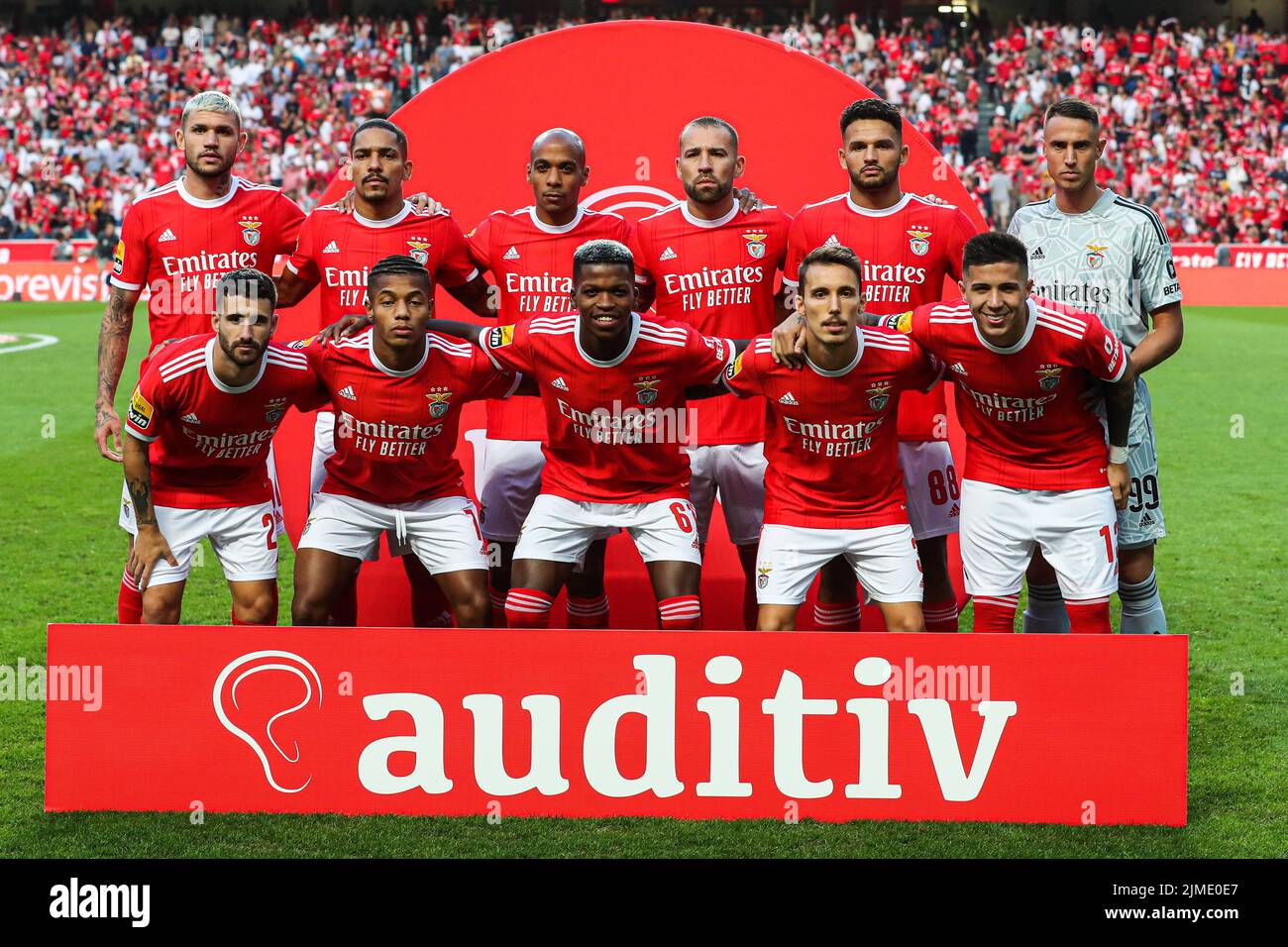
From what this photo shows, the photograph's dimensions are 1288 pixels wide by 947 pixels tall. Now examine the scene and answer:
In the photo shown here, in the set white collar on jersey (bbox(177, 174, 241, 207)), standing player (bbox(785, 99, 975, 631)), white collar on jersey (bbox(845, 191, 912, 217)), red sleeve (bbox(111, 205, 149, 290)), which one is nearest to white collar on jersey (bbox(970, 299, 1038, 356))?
standing player (bbox(785, 99, 975, 631))

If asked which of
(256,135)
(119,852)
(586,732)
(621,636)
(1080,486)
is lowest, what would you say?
(119,852)

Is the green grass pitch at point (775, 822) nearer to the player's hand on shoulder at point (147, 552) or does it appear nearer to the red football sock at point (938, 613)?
the player's hand on shoulder at point (147, 552)

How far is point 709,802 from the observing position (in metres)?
4.75

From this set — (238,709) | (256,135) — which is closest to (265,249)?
(238,709)

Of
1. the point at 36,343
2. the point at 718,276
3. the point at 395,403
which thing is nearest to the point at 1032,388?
the point at 718,276

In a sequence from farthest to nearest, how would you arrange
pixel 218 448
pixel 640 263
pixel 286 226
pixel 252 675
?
1. pixel 286 226
2. pixel 640 263
3. pixel 218 448
4. pixel 252 675

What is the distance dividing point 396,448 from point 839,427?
1.69 meters

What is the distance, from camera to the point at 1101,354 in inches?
207

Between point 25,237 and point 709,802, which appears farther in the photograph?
point 25,237

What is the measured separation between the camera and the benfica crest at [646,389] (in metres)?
5.58

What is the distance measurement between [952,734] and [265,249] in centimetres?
359

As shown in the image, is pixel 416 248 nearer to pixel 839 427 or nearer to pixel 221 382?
pixel 221 382

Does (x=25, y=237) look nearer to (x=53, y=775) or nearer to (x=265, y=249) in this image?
(x=265, y=249)

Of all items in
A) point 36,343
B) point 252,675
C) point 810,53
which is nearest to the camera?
point 252,675
